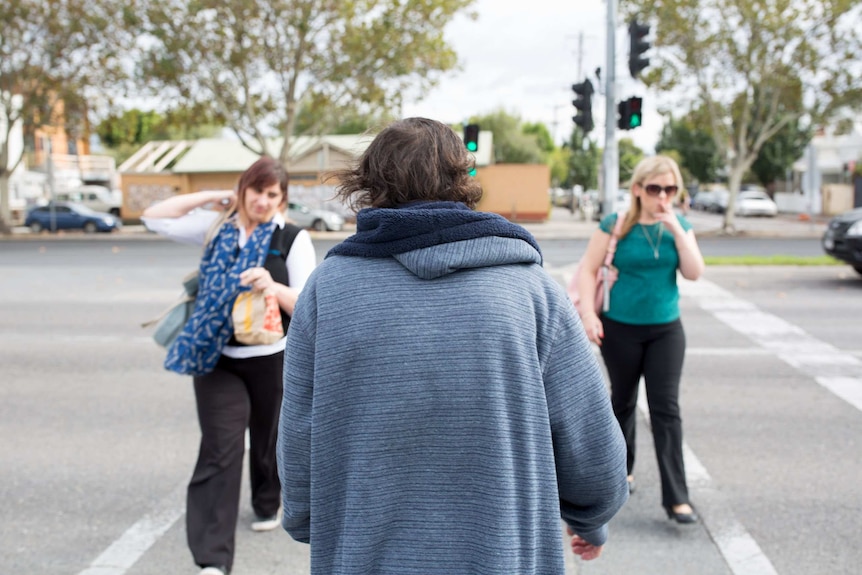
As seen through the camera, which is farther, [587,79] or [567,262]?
[567,262]

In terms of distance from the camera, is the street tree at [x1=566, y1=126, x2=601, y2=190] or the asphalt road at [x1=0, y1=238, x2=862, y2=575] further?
the street tree at [x1=566, y1=126, x2=601, y2=190]

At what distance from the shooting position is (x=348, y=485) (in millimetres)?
1780

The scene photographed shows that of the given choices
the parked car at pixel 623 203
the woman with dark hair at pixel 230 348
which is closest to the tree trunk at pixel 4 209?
the parked car at pixel 623 203

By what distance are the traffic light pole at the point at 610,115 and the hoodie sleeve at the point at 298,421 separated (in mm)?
16161

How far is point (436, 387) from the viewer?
1719 mm

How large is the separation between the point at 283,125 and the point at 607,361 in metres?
28.8

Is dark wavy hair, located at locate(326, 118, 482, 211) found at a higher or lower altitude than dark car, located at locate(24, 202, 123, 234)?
higher

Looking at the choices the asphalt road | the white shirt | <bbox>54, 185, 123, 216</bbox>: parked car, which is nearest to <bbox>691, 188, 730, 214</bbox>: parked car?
<bbox>54, 185, 123, 216</bbox>: parked car

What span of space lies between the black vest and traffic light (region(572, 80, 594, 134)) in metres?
12.9

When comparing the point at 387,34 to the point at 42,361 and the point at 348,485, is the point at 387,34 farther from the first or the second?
the point at 348,485

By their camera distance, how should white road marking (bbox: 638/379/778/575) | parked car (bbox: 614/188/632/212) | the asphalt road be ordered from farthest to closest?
parked car (bbox: 614/188/632/212) < the asphalt road < white road marking (bbox: 638/379/778/575)

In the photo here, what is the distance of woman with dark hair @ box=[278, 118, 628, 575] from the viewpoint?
1.72m

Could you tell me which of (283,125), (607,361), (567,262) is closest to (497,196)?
(283,125)

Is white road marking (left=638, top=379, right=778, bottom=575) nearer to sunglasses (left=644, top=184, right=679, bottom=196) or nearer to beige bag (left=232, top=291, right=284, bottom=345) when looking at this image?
sunglasses (left=644, top=184, right=679, bottom=196)
